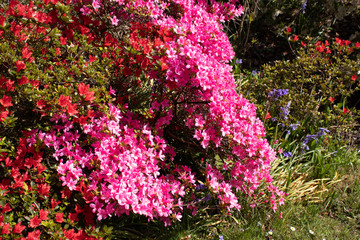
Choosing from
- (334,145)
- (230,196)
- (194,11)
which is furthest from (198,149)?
(334,145)

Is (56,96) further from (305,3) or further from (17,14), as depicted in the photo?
(305,3)

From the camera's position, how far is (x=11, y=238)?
1776 mm

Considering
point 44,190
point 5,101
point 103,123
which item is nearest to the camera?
point 5,101

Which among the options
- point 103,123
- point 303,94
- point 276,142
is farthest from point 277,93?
point 103,123

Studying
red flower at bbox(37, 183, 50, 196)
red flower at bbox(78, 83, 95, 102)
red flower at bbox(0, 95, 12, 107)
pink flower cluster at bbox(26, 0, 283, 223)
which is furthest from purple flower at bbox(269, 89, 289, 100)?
red flower at bbox(0, 95, 12, 107)

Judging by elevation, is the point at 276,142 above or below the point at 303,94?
below

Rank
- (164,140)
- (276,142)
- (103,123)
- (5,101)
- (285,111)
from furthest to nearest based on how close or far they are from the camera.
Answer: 1. (285,111)
2. (276,142)
3. (164,140)
4. (103,123)
5. (5,101)

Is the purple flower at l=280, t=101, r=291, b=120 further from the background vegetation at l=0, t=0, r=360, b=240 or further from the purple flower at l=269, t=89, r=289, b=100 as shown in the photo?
the purple flower at l=269, t=89, r=289, b=100

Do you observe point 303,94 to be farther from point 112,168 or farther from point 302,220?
point 112,168

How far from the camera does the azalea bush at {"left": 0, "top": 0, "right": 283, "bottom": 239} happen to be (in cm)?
196

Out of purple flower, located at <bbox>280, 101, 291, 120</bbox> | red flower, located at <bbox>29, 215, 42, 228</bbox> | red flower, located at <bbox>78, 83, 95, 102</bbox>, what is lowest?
red flower, located at <bbox>29, 215, 42, 228</bbox>

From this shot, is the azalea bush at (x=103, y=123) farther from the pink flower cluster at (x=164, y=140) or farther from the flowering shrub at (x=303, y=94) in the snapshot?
the flowering shrub at (x=303, y=94)

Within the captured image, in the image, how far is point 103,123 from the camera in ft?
6.94

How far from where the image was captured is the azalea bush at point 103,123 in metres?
1.96
